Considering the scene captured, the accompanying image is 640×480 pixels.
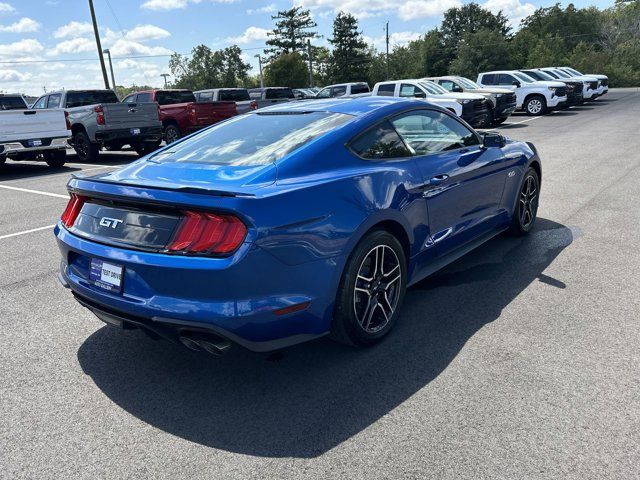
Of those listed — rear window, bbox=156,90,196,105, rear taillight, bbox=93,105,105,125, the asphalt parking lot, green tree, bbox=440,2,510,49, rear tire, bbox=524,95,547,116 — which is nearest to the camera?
the asphalt parking lot

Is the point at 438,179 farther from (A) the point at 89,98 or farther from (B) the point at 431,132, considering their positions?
(A) the point at 89,98

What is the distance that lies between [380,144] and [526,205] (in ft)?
8.71

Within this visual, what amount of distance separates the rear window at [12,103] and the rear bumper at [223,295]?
13.8 metres

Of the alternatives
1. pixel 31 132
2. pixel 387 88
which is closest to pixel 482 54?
pixel 387 88

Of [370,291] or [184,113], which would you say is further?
[184,113]

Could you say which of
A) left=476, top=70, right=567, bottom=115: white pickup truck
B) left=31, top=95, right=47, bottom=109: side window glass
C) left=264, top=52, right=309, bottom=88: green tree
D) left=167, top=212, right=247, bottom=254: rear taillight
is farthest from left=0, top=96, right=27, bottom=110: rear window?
left=264, top=52, right=309, bottom=88: green tree

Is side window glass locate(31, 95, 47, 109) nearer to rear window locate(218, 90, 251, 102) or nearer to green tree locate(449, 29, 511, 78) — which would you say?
rear window locate(218, 90, 251, 102)

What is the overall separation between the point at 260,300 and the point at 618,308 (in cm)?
A: 278

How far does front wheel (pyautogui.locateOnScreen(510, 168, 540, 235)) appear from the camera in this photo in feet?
18.1

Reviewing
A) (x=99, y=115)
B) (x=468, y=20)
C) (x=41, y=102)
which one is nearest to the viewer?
(x=99, y=115)

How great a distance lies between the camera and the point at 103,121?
46.4ft

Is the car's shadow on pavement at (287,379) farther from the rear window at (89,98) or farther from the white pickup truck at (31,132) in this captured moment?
the rear window at (89,98)

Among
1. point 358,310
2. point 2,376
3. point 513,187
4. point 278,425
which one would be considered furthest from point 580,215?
point 2,376

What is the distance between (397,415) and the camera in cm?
281
